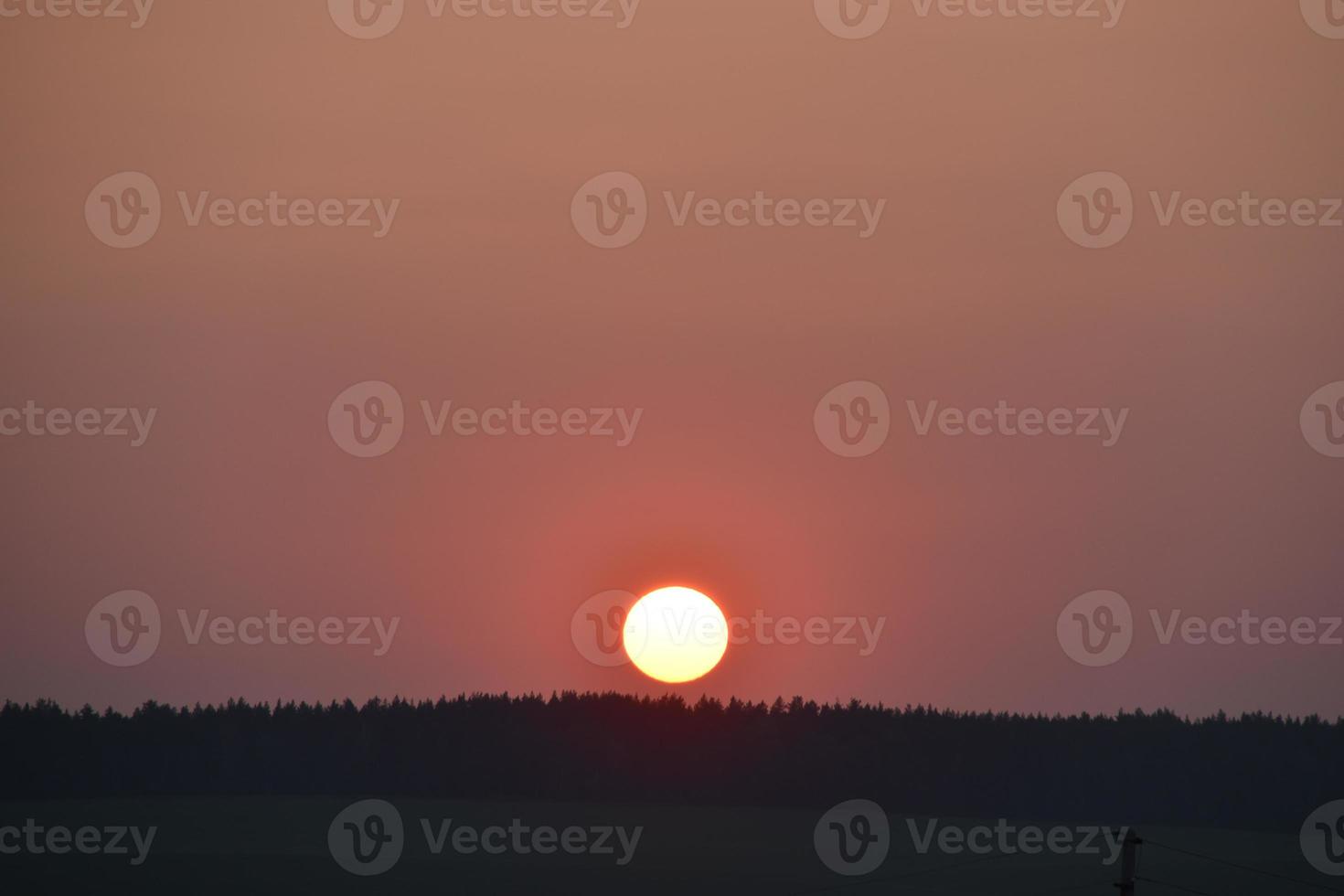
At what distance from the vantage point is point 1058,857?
63281mm

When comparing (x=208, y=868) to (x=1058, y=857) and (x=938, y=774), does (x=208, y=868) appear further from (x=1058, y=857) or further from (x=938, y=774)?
(x=938, y=774)

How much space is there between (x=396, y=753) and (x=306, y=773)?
5612mm

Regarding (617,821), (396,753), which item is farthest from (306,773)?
(617,821)
